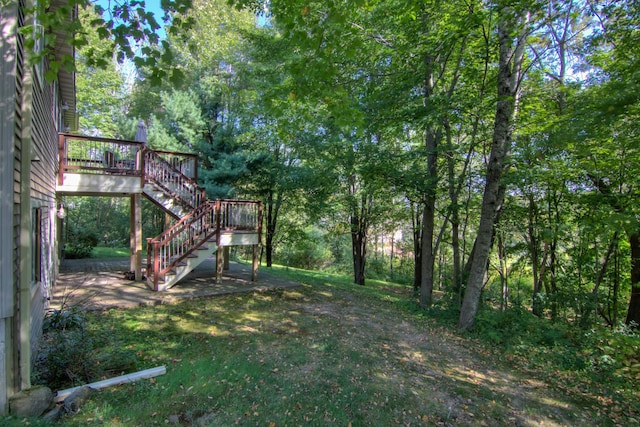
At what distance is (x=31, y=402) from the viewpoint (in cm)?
281

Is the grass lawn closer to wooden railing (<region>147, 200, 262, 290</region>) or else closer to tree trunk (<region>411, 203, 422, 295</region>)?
wooden railing (<region>147, 200, 262, 290</region>)

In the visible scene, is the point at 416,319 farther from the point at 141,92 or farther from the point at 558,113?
the point at 141,92

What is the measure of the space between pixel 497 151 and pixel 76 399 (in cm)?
735

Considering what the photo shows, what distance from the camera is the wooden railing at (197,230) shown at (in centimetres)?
747

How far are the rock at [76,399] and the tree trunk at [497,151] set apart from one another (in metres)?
6.48

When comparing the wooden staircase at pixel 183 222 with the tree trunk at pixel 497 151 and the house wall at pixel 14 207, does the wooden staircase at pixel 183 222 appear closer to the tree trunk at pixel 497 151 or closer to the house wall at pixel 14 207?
the house wall at pixel 14 207

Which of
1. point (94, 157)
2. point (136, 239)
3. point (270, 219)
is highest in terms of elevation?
point (94, 157)

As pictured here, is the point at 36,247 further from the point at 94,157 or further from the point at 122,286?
the point at 94,157

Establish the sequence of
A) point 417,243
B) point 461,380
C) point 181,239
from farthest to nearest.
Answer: point 417,243, point 181,239, point 461,380

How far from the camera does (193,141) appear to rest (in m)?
13.2

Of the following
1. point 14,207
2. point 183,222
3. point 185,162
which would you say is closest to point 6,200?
point 14,207

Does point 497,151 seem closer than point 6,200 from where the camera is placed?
No

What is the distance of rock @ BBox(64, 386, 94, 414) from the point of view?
2943mm

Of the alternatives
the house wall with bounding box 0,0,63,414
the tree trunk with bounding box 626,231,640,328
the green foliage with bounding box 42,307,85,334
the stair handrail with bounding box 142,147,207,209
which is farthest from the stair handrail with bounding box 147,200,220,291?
the tree trunk with bounding box 626,231,640,328
